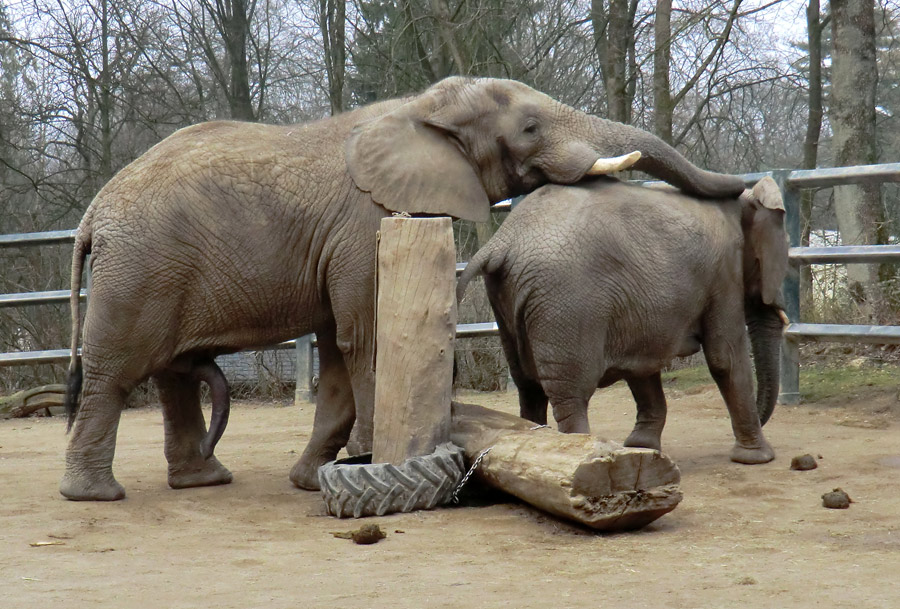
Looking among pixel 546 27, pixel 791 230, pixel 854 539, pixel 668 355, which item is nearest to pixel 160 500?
pixel 668 355

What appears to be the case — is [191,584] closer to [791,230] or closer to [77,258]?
[77,258]

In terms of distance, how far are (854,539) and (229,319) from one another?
3.01 meters

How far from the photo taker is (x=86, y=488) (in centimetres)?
539

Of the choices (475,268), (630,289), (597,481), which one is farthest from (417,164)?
(597,481)

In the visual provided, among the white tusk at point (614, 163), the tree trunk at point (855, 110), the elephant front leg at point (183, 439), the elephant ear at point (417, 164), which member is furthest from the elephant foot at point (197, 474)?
the tree trunk at point (855, 110)

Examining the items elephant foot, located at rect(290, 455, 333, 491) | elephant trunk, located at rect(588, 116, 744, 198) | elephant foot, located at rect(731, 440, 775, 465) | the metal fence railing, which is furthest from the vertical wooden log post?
the metal fence railing

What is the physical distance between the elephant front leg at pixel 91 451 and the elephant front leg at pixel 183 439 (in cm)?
49

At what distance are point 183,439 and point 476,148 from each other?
Result: 7.24 ft

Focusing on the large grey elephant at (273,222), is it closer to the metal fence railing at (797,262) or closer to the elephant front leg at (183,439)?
the elephant front leg at (183,439)

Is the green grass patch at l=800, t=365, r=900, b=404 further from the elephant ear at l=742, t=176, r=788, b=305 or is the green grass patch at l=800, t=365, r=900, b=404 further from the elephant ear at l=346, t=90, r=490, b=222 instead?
the elephant ear at l=346, t=90, r=490, b=222

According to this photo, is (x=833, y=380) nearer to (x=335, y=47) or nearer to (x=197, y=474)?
(x=197, y=474)

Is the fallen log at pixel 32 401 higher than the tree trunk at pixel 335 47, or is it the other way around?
the tree trunk at pixel 335 47

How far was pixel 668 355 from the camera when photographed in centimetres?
588

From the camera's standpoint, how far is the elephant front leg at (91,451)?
5.38 meters
